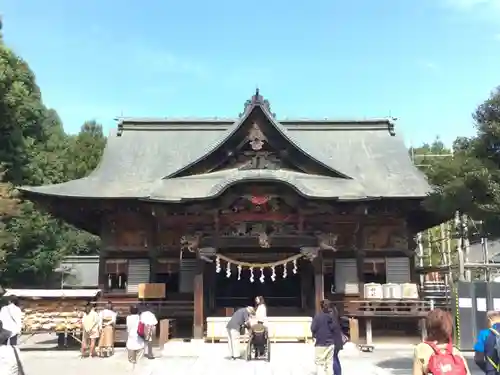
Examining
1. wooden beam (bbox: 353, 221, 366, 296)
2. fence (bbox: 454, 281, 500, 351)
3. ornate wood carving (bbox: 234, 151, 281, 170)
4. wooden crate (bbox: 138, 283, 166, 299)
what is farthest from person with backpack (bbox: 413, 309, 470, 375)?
ornate wood carving (bbox: 234, 151, 281, 170)

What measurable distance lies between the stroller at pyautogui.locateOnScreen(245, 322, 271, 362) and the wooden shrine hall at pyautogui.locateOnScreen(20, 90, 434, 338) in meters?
3.57

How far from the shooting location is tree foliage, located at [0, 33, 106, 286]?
21.0m

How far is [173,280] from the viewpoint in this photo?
19.7 metres

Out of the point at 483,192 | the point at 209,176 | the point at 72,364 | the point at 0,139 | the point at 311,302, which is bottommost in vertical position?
the point at 72,364

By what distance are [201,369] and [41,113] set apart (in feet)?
64.7

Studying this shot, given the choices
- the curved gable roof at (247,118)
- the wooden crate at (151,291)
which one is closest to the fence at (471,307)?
the curved gable roof at (247,118)

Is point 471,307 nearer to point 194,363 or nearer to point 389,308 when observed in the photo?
point 389,308

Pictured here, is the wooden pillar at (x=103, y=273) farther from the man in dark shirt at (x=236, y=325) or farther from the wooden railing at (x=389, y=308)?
the wooden railing at (x=389, y=308)

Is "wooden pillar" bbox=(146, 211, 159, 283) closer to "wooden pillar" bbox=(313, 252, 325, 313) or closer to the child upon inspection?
"wooden pillar" bbox=(313, 252, 325, 313)

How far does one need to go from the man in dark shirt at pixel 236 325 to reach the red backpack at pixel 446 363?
980cm

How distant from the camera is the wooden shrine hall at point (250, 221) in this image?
57.7 feet

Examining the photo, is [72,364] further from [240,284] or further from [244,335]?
[240,284]

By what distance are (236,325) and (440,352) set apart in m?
9.86

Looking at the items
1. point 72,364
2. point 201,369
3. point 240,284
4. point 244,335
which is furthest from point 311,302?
Result: point 72,364
